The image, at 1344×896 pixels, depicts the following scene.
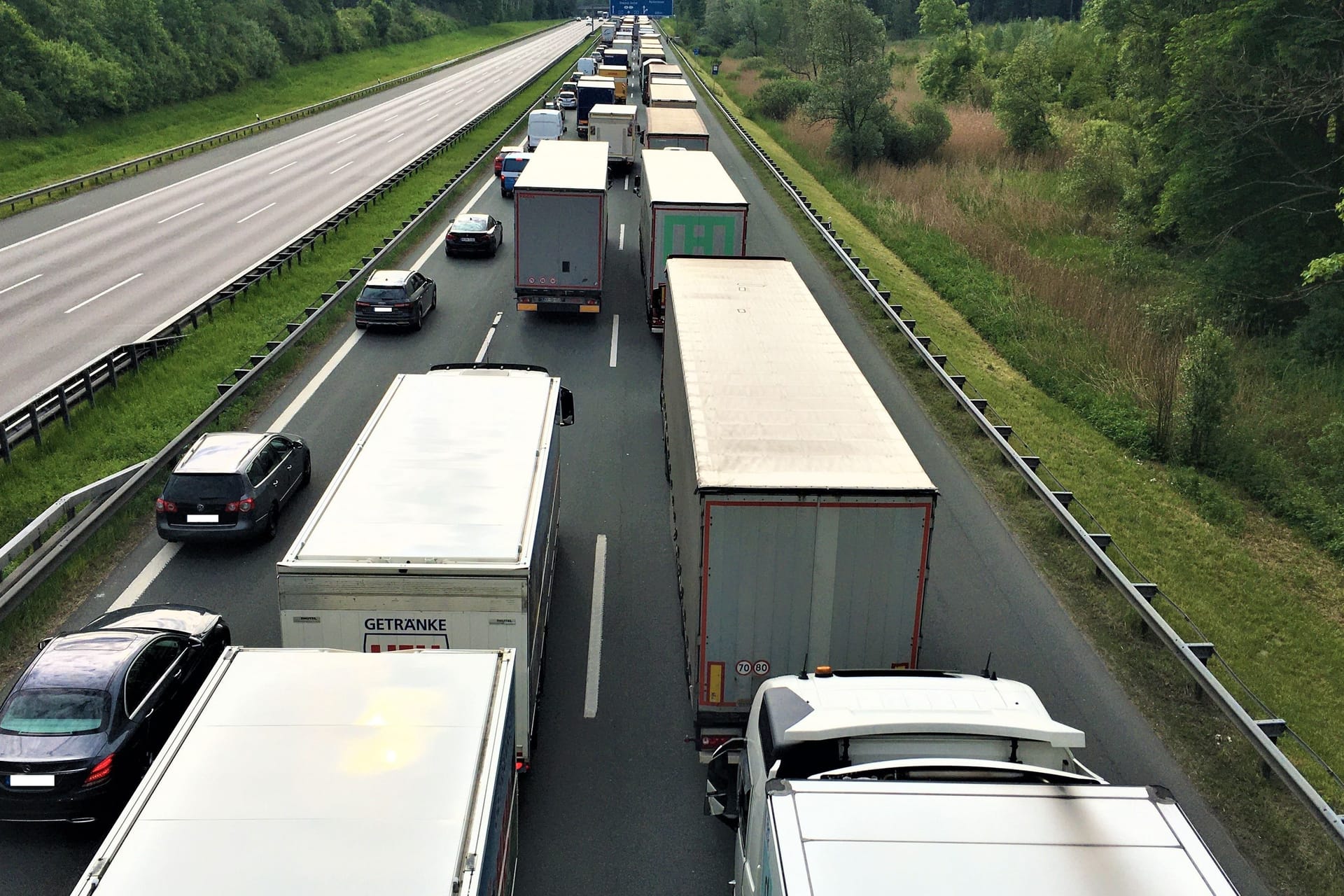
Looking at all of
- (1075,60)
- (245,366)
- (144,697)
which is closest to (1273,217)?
(245,366)

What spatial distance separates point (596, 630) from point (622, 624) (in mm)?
343

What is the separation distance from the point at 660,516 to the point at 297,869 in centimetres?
1046

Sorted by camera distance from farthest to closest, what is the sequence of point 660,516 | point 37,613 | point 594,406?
point 594,406, point 660,516, point 37,613

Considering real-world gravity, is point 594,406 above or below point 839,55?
below

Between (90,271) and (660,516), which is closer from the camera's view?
(660,516)

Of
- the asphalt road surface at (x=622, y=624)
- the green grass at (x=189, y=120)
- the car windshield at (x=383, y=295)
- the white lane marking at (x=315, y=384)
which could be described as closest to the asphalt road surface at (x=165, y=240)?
the green grass at (x=189, y=120)

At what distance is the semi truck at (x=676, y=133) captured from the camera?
39281 mm

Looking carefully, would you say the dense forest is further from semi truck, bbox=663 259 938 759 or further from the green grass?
semi truck, bbox=663 259 938 759

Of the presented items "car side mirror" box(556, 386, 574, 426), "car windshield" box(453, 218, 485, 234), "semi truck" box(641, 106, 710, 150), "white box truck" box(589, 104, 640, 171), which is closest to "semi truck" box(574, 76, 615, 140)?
"white box truck" box(589, 104, 640, 171)

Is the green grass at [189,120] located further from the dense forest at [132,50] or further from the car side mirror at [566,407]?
the car side mirror at [566,407]

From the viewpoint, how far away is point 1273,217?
27609 millimetres

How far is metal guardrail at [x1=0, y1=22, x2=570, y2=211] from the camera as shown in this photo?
40234mm

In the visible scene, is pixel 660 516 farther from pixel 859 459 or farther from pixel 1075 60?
pixel 1075 60

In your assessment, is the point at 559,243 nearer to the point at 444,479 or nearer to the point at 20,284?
the point at 444,479
